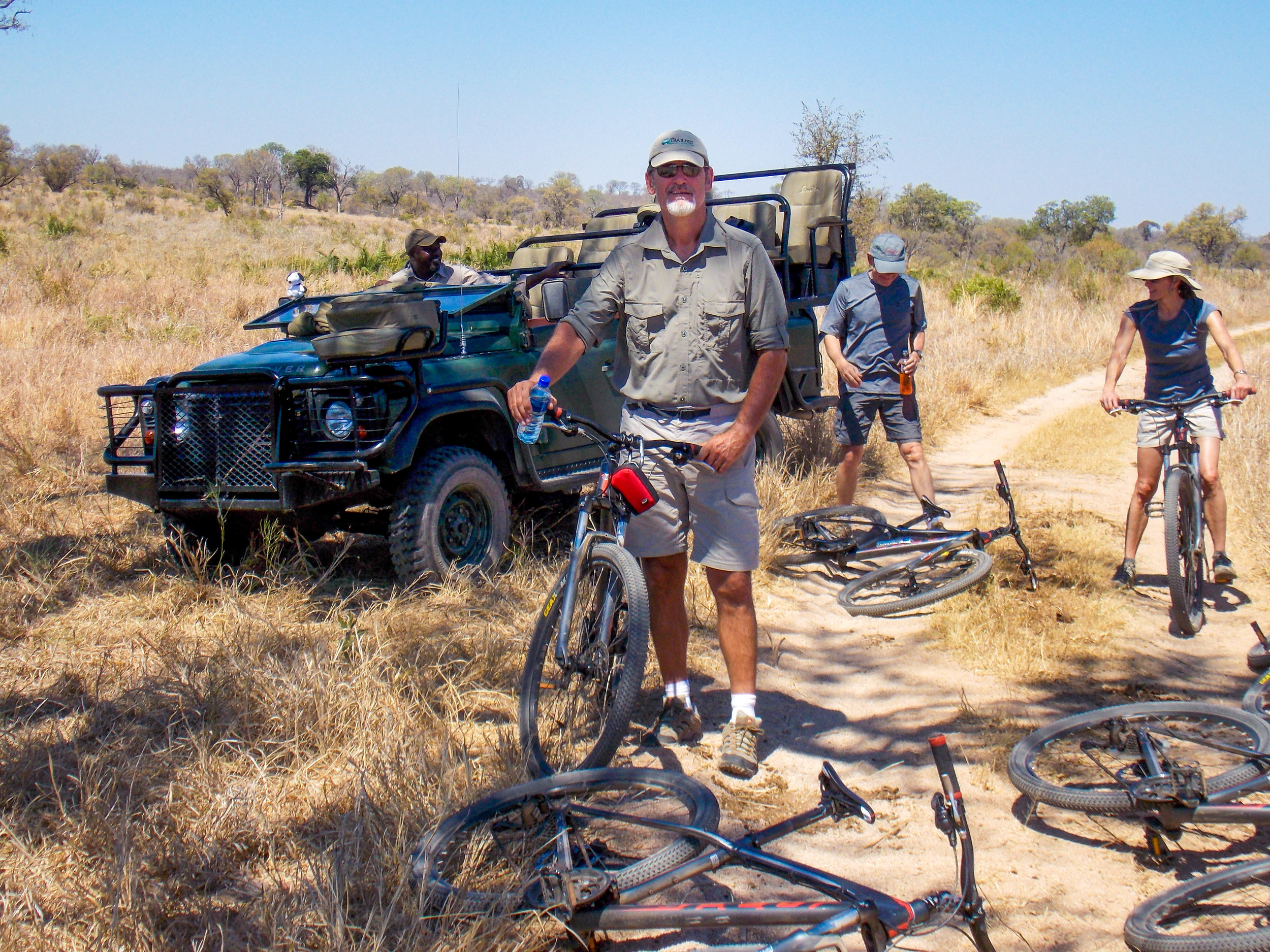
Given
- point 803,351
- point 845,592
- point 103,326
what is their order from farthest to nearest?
point 103,326
point 803,351
point 845,592

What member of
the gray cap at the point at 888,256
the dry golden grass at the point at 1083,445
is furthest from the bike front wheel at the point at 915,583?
the dry golden grass at the point at 1083,445

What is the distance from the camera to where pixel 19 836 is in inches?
113

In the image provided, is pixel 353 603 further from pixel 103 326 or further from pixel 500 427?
pixel 103 326

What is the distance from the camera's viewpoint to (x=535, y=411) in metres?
3.23

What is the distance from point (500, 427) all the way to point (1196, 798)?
12.1 feet

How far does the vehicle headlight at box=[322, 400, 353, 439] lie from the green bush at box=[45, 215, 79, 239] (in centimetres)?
1824

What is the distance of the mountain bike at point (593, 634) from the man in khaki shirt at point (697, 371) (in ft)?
0.48

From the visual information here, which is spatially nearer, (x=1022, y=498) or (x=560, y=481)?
(x=560, y=481)

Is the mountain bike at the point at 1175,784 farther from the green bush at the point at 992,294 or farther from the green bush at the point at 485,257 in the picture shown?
the green bush at the point at 992,294

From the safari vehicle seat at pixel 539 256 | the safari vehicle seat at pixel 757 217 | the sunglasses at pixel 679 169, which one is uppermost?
the safari vehicle seat at pixel 757 217

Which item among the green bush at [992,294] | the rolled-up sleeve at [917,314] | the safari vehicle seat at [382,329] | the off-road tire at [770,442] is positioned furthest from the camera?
the green bush at [992,294]

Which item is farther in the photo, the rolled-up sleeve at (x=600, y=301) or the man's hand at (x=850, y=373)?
the man's hand at (x=850, y=373)

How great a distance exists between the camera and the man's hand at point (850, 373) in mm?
6246

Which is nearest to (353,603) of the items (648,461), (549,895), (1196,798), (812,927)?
(648,461)
